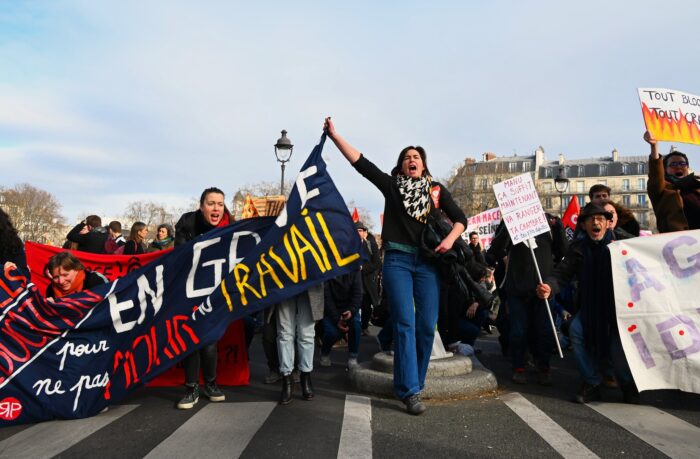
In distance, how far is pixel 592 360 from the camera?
4859 millimetres

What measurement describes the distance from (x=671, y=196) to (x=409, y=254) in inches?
119

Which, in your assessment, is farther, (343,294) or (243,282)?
(343,294)

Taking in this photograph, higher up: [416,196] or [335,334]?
[416,196]

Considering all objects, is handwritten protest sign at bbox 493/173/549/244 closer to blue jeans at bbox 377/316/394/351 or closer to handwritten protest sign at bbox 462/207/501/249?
blue jeans at bbox 377/316/394/351

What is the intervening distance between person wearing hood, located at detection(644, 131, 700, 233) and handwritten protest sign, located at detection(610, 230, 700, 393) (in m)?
0.81

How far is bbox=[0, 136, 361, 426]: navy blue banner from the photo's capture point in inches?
171

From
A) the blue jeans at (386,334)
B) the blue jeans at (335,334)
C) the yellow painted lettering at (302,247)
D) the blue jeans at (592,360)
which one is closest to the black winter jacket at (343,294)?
the blue jeans at (335,334)

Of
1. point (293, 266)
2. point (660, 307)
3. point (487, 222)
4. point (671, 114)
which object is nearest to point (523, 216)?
point (660, 307)

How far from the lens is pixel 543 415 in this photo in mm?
4230

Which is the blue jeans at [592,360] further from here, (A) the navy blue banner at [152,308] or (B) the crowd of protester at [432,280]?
(A) the navy blue banner at [152,308]

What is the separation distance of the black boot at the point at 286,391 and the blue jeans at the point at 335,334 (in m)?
2.02

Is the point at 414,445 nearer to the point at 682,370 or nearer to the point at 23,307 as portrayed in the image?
the point at 682,370

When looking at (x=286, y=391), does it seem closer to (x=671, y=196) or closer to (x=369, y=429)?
(x=369, y=429)

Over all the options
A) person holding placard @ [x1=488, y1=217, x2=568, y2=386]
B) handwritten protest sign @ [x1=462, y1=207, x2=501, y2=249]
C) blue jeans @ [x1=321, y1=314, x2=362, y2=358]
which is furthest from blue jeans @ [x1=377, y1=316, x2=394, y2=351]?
handwritten protest sign @ [x1=462, y1=207, x2=501, y2=249]
